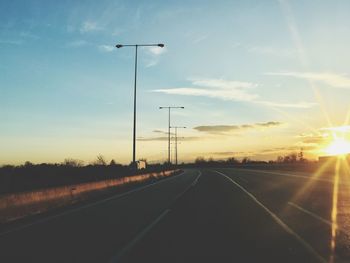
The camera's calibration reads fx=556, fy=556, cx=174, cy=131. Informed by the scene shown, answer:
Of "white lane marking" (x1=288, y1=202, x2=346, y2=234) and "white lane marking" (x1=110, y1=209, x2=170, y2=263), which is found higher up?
"white lane marking" (x1=288, y1=202, x2=346, y2=234)

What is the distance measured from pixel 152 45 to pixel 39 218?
3293 cm

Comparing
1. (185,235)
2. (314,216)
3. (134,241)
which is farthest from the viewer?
(314,216)

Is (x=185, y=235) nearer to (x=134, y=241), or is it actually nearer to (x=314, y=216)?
(x=134, y=241)

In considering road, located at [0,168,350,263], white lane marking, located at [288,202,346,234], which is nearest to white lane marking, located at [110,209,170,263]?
road, located at [0,168,350,263]

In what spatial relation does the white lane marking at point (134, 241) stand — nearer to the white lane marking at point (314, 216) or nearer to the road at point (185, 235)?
the road at point (185, 235)

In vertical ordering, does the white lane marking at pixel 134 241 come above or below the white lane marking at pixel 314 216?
below

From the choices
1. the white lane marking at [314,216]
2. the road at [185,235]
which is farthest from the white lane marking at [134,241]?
the white lane marking at [314,216]

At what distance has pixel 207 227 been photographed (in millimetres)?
13875

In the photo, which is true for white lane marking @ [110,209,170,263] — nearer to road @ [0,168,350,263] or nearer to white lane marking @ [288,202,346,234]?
road @ [0,168,350,263]

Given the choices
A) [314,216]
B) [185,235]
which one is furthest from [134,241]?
[314,216]

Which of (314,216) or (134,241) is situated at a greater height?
(314,216)

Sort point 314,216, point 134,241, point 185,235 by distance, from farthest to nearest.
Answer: point 314,216
point 185,235
point 134,241

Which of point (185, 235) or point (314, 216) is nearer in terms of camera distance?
point (185, 235)

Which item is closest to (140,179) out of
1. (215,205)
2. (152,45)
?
(152,45)
